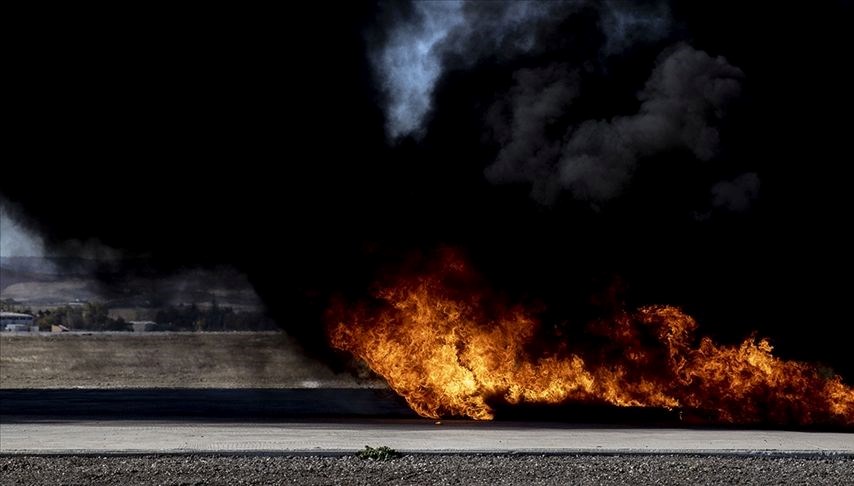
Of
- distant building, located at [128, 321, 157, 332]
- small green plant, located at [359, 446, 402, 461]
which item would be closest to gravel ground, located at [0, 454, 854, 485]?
small green plant, located at [359, 446, 402, 461]

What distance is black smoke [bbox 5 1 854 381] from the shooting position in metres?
31.1

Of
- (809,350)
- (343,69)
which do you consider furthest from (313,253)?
(809,350)

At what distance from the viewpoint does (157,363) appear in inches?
3553

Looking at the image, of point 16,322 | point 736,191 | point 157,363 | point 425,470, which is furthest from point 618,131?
point 16,322

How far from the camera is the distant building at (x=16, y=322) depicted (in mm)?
150125

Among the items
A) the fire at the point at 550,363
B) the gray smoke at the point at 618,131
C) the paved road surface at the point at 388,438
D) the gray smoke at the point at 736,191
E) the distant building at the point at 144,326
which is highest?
the distant building at the point at 144,326

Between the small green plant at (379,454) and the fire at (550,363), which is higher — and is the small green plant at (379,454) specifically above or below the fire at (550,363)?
below

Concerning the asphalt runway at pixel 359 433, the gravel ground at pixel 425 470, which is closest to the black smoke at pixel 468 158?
the asphalt runway at pixel 359 433

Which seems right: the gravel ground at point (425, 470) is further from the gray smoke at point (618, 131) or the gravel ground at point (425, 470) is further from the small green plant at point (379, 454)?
the gray smoke at point (618, 131)

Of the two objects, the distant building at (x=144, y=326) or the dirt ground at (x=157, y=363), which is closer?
the dirt ground at (x=157, y=363)

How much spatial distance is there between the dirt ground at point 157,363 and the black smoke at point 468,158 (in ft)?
101

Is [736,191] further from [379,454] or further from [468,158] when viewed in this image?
[379,454]

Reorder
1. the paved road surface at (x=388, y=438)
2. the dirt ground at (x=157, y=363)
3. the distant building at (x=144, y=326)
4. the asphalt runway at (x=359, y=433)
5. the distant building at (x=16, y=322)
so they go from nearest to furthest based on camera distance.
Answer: the paved road surface at (x=388, y=438)
the asphalt runway at (x=359, y=433)
the dirt ground at (x=157, y=363)
the distant building at (x=16, y=322)
the distant building at (x=144, y=326)

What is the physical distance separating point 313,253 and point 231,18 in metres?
6.65
